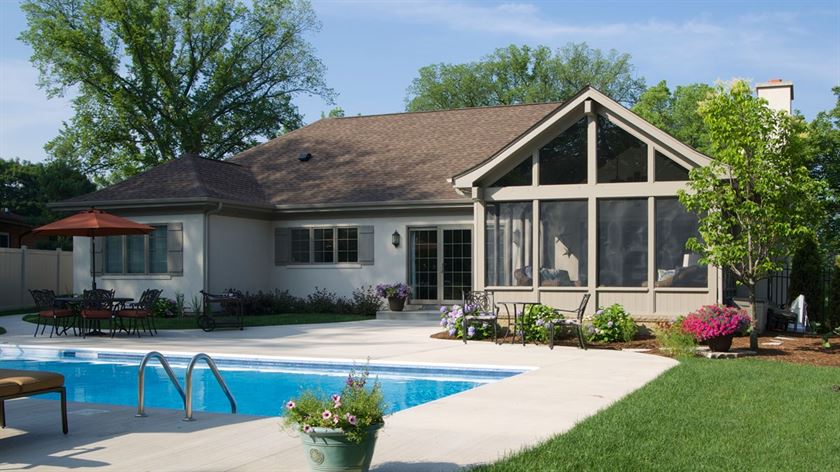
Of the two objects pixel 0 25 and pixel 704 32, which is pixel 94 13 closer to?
pixel 0 25

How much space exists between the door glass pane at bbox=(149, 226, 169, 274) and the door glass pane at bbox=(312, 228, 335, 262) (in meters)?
4.00

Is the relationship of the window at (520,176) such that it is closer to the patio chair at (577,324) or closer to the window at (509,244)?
the window at (509,244)

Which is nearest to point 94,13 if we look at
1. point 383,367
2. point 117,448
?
point 383,367

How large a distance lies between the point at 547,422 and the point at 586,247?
8942 mm

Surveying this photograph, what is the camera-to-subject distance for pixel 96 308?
17.7 m

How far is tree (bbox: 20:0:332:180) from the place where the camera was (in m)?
36.3

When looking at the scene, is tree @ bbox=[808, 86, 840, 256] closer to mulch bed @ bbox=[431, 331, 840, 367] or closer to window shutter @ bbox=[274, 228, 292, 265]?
mulch bed @ bbox=[431, 331, 840, 367]

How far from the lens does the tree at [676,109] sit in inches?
1801

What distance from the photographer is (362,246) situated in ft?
75.2

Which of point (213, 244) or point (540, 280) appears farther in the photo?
point (213, 244)

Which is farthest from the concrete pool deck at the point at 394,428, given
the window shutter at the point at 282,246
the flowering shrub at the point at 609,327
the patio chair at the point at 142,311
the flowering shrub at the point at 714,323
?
the window shutter at the point at 282,246

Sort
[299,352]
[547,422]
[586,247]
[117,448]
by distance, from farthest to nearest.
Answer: [586,247]
[299,352]
[547,422]
[117,448]

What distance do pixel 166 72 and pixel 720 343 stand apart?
3010 cm

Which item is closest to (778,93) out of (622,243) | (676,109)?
(622,243)
